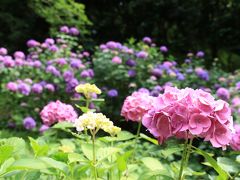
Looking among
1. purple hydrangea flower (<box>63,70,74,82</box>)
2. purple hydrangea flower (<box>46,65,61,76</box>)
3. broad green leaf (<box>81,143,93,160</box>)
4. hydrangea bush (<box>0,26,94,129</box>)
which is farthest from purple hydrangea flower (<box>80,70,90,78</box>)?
broad green leaf (<box>81,143,93,160</box>)

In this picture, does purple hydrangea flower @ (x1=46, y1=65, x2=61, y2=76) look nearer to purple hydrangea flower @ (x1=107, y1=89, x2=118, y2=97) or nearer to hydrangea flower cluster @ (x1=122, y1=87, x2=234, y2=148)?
purple hydrangea flower @ (x1=107, y1=89, x2=118, y2=97)

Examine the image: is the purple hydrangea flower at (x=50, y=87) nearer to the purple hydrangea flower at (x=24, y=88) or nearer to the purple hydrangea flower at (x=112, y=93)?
the purple hydrangea flower at (x=24, y=88)

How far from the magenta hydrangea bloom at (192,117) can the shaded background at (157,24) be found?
23.4 feet

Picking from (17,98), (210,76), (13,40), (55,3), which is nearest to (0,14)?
(13,40)

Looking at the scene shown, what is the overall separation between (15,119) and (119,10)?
4.81 metres

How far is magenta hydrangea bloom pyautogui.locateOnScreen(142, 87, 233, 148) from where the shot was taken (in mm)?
1095

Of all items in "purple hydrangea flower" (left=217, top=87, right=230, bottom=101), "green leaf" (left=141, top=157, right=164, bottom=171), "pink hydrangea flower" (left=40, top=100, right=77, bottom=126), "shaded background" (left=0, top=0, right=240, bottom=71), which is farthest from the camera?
"shaded background" (left=0, top=0, right=240, bottom=71)

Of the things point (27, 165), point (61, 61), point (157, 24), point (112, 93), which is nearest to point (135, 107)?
point (27, 165)

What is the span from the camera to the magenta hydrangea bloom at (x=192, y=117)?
1095 millimetres

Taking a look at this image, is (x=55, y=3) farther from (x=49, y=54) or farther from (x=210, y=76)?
(x=210, y=76)

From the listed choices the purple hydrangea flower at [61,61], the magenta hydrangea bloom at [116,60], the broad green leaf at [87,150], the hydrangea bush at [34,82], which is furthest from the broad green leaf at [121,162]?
the magenta hydrangea bloom at [116,60]

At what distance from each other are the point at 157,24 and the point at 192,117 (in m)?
8.02

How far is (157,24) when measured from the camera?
8984 mm

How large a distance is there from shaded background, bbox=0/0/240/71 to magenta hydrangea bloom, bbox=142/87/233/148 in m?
7.15
